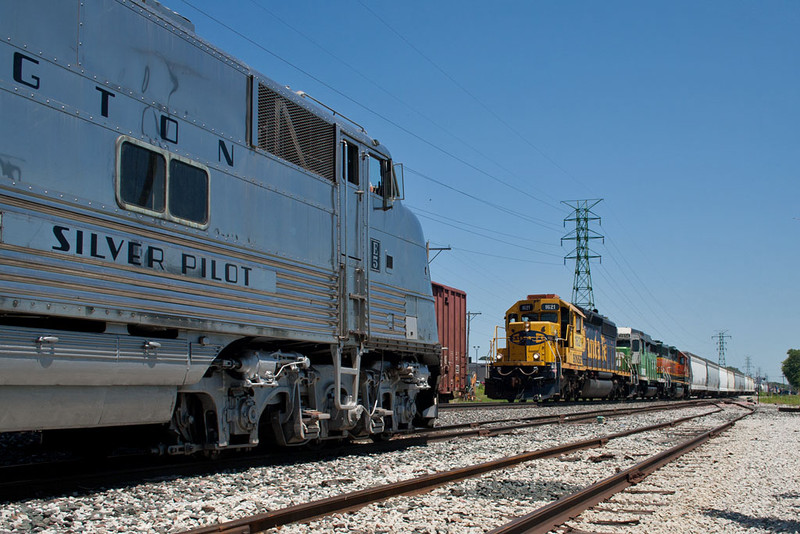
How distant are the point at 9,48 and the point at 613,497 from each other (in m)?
6.51

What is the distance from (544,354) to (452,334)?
6188 mm

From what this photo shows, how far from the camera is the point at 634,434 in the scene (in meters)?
14.5

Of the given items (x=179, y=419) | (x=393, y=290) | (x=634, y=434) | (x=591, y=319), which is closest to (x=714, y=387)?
(x=591, y=319)

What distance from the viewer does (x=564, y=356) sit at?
2767 cm

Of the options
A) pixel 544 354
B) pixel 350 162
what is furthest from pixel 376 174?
pixel 544 354

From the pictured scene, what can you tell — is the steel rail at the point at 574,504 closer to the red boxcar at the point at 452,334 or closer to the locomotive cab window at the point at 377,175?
the locomotive cab window at the point at 377,175

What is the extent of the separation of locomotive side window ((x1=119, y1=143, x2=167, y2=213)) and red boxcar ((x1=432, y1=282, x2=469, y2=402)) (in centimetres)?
1411

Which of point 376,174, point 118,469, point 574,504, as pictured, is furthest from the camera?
point 376,174

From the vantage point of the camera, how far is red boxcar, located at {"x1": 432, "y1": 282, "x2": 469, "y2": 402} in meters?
20.9

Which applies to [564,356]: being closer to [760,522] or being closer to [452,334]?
[452,334]

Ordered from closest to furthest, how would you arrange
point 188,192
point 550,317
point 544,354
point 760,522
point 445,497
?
point 760,522
point 445,497
point 188,192
point 544,354
point 550,317

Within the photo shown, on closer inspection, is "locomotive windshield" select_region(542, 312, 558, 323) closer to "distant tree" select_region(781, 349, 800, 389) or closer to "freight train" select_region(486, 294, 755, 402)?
"freight train" select_region(486, 294, 755, 402)

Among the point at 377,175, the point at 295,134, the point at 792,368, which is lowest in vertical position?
the point at 792,368

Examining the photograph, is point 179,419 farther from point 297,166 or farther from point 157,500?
point 297,166
